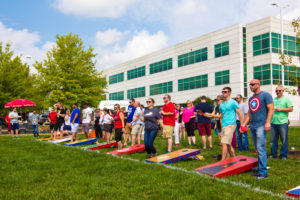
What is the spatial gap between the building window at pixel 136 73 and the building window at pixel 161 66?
104 inches

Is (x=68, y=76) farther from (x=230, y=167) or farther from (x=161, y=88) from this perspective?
(x=230, y=167)

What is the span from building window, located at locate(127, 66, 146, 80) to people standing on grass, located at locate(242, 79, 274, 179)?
166ft

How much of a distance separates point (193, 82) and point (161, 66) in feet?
30.8

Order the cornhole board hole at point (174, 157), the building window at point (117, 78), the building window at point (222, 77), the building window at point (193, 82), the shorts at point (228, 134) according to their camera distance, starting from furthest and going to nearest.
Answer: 1. the building window at point (117, 78)
2. the building window at point (193, 82)
3. the building window at point (222, 77)
4. the cornhole board hole at point (174, 157)
5. the shorts at point (228, 134)

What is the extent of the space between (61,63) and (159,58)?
82.3ft

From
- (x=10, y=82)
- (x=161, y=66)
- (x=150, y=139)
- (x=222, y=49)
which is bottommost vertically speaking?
(x=150, y=139)

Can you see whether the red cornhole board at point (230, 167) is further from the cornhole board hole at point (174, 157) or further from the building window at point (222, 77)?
the building window at point (222, 77)

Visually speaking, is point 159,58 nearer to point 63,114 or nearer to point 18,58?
point 18,58

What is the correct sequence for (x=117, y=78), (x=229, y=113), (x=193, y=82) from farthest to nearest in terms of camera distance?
(x=117, y=78) → (x=193, y=82) → (x=229, y=113)

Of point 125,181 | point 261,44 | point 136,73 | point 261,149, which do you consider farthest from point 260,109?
point 136,73

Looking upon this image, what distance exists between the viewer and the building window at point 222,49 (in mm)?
40156

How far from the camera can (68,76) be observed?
1212 inches

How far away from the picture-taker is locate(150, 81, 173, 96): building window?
49.8 m

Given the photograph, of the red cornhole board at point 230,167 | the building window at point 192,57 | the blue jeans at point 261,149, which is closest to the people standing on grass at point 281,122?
the red cornhole board at point 230,167
